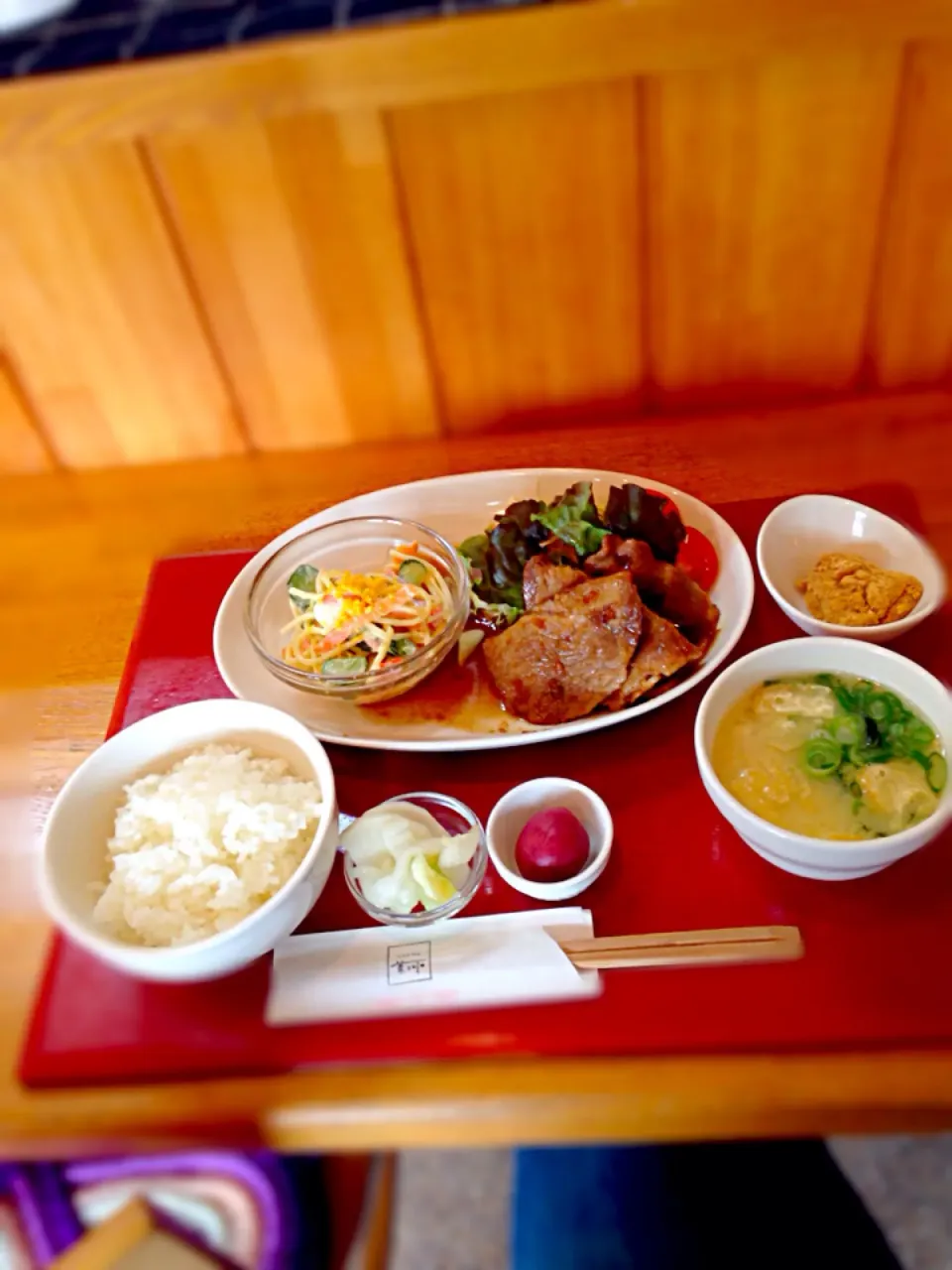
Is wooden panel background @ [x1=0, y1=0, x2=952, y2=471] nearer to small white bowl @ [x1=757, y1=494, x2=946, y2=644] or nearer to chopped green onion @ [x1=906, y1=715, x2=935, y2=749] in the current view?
small white bowl @ [x1=757, y1=494, x2=946, y2=644]

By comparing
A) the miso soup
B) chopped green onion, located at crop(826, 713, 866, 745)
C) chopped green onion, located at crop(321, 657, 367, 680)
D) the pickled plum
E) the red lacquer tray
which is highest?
chopped green onion, located at crop(826, 713, 866, 745)

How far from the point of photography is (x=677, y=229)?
1.57 m

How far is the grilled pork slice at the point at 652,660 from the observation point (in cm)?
115

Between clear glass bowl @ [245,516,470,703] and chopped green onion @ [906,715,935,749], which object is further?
clear glass bowl @ [245,516,470,703]

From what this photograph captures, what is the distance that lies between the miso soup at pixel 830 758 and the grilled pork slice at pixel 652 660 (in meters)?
0.10

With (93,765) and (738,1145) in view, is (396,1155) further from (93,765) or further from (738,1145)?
(93,765)

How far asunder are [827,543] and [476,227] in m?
0.73

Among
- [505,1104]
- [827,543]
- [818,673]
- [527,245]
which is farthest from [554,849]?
[527,245]

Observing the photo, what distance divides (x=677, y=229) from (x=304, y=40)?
1.99 ft

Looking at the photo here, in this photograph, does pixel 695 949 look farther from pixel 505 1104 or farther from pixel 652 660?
pixel 652 660

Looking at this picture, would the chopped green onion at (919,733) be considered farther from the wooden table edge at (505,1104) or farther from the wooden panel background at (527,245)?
the wooden panel background at (527,245)

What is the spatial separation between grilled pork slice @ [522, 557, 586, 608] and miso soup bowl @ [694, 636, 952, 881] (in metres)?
0.25

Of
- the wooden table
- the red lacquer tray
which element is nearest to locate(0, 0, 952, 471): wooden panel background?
the wooden table

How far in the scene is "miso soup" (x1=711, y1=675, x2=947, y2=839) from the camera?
98 centimetres
